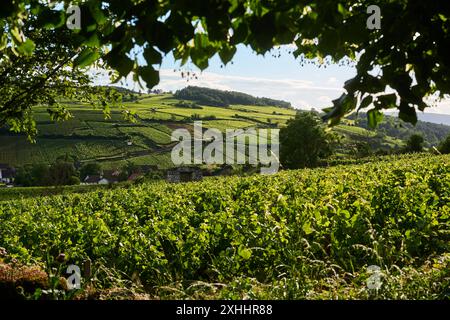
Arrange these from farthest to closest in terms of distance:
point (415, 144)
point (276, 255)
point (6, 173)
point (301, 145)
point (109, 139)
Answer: point (109, 139) → point (6, 173) → point (415, 144) → point (301, 145) → point (276, 255)

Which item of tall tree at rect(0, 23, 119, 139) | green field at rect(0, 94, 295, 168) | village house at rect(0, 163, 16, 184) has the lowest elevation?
village house at rect(0, 163, 16, 184)

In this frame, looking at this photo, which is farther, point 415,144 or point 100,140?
point 100,140

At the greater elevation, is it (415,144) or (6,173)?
(415,144)

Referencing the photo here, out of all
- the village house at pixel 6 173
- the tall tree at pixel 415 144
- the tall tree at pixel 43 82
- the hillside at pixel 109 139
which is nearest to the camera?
the tall tree at pixel 43 82

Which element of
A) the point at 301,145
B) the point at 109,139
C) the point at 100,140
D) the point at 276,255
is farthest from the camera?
the point at 109,139

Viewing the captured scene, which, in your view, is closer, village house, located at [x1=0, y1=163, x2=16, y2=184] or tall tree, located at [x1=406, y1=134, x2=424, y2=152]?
tall tree, located at [x1=406, y1=134, x2=424, y2=152]

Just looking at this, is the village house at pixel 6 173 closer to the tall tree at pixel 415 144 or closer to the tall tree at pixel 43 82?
the tall tree at pixel 415 144

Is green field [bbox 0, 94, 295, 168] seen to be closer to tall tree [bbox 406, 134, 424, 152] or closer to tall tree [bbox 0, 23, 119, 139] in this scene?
tall tree [bbox 406, 134, 424, 152]

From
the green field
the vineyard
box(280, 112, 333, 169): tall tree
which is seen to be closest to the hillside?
the green field

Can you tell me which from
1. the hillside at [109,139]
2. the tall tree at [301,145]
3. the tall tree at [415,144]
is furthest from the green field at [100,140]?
the tall tree at [415,144]

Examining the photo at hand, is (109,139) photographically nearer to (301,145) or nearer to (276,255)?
(301,145)

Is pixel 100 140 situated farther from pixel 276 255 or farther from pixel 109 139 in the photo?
pixel 276 255

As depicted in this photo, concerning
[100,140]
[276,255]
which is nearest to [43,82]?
[276,255]

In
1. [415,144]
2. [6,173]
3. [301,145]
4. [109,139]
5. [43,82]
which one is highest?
[43,82]
